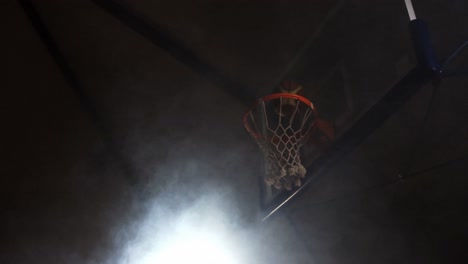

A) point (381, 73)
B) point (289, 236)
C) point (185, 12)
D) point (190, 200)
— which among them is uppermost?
point (185, 12)

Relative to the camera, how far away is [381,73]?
232cm

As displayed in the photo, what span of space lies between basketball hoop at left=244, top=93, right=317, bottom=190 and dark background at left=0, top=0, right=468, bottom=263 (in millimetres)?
190

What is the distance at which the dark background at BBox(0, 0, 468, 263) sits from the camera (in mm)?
2334

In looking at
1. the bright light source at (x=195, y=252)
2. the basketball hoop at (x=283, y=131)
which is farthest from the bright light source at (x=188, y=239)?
the basketball hoop at (x=283, y=131)

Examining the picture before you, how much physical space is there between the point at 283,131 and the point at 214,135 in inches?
35.3

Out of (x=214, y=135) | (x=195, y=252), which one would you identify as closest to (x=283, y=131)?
(x=214, y=135)

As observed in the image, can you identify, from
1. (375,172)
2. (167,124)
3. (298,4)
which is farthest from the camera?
(167,124)

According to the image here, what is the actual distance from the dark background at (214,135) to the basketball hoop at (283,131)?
190 millimetres

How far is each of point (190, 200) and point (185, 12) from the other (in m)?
1.41

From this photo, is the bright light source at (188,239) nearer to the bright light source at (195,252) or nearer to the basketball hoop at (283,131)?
the bright light source at (195,252)

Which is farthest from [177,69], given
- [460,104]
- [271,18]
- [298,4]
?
[460,104]

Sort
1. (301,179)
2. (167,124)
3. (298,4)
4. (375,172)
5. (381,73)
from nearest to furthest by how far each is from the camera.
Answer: (301,179), (381,73), (298,4), (375,172), (167,124)

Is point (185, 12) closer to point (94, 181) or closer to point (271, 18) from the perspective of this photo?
point (271, 18)

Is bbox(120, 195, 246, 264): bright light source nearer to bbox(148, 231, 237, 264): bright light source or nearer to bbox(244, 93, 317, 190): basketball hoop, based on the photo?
bbox(148, 231, 237, 264): bright light source
